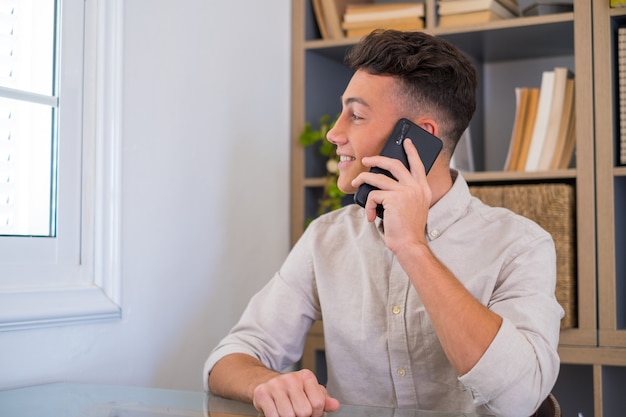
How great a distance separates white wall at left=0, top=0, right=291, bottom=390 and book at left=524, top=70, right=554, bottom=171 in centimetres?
67

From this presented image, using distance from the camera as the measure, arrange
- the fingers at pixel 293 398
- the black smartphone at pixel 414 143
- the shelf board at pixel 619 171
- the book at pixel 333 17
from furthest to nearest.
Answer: the book at pixel 333 17, the shelf board at pixel 619 171, the black smartphone at pixel 414 143, the fingers at pixel 293 398

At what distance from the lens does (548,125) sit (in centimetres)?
207

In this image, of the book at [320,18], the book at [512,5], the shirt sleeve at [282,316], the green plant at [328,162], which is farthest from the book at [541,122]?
the shirt sleeve at [282,316]

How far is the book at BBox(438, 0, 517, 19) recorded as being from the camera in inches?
83.4

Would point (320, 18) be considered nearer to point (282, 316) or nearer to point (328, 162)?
point (328, 162)

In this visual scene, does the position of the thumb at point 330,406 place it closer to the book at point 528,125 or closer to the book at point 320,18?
the book at point 528,125

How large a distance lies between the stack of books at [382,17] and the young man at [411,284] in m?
0.63

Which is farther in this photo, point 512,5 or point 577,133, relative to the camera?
point 512,5

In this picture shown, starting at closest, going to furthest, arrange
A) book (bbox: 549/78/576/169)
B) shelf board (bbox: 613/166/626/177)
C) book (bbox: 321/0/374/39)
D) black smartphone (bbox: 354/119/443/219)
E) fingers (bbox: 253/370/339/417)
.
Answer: fingers (bbox: 253/370/339/417) → black smartphone (bbox: 354/119/443/219) → shelf board (bbox: 613/166/626/177) → book (bbox: 549/78/576/169) → book (bbox: 321/0/374/39)

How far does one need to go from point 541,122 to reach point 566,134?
0.23 ft

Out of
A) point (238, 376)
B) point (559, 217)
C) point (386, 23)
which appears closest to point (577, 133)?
point (559, 217)

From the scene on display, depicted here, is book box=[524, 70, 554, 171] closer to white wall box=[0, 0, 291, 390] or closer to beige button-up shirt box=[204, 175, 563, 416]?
beige button-up shirt box=[204, 175, 563, 416]

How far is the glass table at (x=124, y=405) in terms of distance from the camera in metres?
1.14

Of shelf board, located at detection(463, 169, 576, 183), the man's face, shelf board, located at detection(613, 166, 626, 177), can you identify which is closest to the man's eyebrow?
the man's face
